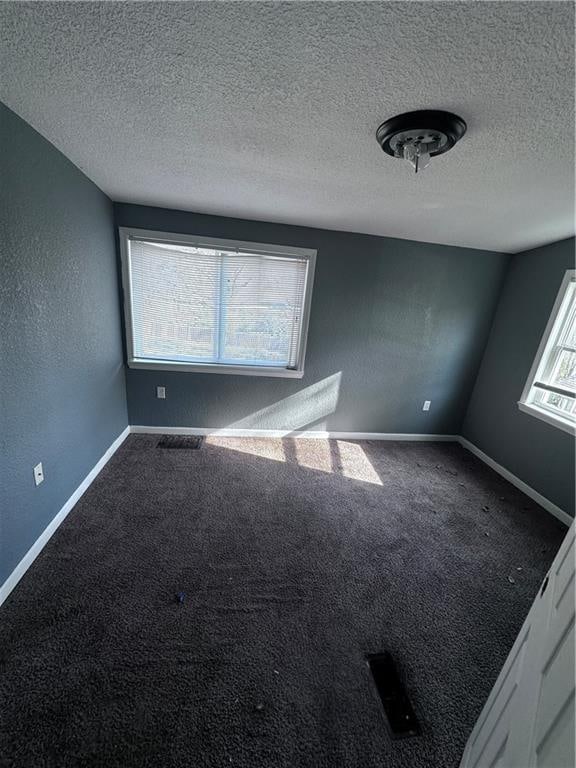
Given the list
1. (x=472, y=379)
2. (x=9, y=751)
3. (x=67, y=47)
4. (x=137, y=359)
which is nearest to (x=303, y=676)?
(x=9, y=751)

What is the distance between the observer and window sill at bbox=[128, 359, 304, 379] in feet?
9.19

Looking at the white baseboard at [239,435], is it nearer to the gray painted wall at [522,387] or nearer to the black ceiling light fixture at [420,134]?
the gray painted wall at [522,387]

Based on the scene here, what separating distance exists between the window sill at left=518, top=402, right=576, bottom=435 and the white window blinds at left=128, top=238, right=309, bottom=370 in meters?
2.20

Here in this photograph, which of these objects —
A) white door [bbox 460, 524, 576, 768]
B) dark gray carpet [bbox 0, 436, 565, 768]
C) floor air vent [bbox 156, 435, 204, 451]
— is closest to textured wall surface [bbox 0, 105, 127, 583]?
dark gray carpet [bbox 0, 436, 565, 768]

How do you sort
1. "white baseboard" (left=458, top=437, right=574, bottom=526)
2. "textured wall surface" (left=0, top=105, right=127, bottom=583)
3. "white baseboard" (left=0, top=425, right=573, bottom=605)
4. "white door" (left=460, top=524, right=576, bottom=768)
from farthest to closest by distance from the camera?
"white baseboard" (left=458, top=437, right=574, bottom=526)
"white baseboard" (left=0, top=425, right=573, bottom=605)
"textured wall surface" (left=0, top=105, right=127, bottom=583)
"white door" (left=460, top=524, right=576, bottom=768)

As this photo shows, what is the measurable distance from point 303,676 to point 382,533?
102cm

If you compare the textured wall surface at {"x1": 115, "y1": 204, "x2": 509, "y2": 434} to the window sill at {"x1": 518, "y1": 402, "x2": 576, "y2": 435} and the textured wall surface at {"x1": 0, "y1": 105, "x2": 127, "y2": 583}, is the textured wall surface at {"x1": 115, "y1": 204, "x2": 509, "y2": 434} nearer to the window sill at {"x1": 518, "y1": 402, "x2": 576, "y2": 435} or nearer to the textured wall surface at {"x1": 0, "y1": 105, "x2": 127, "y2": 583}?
the window sill at {"x1": 518, "y1": 402, "x2": 576, "y2": 435}

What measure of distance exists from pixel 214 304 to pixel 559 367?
323 centimetres

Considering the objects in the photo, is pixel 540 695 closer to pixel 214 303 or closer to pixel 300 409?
pixel 300 409

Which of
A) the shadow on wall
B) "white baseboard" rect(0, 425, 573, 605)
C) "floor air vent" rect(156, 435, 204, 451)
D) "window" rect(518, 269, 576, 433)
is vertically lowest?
"floor air vent" rect(156, 435, 204, 451)

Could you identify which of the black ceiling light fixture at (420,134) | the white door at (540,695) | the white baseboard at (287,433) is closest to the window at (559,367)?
the white baseboard at (287,433)

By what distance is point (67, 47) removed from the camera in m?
0.92

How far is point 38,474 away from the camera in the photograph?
1.59 metres

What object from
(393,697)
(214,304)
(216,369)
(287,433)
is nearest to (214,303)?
(214,304)
